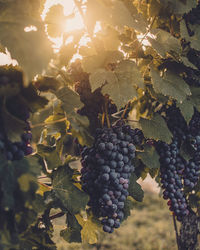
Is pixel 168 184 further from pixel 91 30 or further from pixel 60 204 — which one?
pixel 91 30

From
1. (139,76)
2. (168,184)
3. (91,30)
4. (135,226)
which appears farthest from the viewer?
(135,226)

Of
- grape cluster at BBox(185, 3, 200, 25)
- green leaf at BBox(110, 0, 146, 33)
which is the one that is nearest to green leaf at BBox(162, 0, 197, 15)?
grape cluster at BBox(185, 3, 200, 25)

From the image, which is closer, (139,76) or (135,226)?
(139,76)

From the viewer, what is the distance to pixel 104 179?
127cm

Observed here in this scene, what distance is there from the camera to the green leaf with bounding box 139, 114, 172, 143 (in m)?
1.43

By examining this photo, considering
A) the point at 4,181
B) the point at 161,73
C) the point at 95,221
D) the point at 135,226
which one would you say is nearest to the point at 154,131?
the point at 161,73

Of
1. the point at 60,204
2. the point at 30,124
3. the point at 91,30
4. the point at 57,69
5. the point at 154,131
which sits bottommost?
the point at 60,204

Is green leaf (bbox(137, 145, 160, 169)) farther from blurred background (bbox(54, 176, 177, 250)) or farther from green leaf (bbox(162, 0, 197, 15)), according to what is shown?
blurred background (bbox(54, 176, 177, 250))

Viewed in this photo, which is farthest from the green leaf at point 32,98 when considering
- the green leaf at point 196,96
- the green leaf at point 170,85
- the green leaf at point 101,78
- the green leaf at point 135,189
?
the green leaf at point 196,96

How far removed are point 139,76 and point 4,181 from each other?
70 cm

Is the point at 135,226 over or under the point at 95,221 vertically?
under

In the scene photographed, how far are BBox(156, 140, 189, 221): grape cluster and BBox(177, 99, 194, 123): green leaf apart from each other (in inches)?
6.6

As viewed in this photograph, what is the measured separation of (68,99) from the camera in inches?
49.2

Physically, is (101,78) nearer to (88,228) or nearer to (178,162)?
(178,162)
